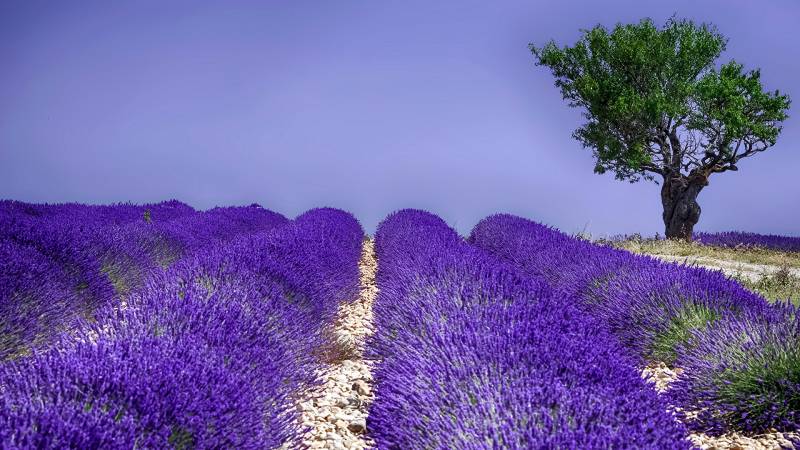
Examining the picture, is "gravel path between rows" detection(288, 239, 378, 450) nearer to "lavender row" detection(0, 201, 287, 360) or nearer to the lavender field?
the lavender field

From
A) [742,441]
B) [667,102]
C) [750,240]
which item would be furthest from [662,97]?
[742,441]

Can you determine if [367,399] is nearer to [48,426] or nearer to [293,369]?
[293,369]

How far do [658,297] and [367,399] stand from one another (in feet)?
7.33

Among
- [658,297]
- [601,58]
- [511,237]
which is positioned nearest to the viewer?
[658,297]

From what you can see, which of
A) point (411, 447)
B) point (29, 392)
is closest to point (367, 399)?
point (411, 447)

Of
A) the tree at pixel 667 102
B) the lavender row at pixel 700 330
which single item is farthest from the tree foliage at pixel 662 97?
the lavender row at pixel 700 330

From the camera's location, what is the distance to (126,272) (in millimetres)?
5848

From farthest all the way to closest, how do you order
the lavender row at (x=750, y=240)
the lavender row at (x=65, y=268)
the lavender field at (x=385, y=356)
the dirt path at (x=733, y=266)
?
the lavender row at (x=750, y=240), the dirt path at (x=733, y=266), the lavender row at (x=65, y=268), the lavender field at (x=385, y=356)

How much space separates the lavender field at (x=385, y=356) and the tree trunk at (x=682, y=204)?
8.27 m

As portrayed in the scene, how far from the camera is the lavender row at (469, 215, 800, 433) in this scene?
2.85 m

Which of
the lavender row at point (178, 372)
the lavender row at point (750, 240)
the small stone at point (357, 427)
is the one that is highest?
the lavender row at point (750, 240)

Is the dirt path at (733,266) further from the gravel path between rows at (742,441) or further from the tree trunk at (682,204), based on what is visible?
the gravel path between rows at (742,441)

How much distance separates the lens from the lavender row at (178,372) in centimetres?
171

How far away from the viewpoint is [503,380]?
2105 mm
